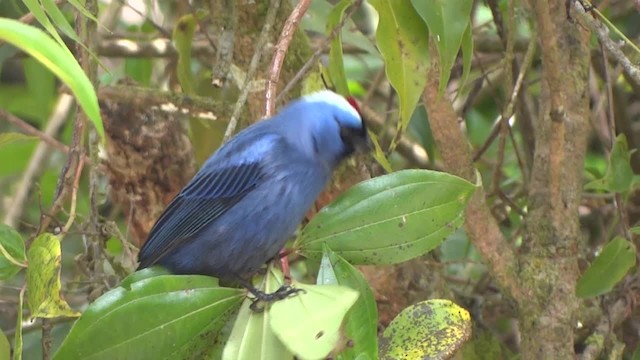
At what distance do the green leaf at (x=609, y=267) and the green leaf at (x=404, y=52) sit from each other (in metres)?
0.45

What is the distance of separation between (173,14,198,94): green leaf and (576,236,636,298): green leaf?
973 mm

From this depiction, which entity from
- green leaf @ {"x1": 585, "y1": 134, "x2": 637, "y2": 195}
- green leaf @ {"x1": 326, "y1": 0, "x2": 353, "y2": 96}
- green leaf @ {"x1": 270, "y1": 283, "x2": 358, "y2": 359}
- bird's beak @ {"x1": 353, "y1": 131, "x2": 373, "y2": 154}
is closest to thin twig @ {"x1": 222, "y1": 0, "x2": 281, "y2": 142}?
green leaf @ {"x1": 326, "y1": 0, "x2": 353, "y2": 96}

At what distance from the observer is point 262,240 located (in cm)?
172

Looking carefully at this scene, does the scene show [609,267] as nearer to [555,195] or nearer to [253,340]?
[555,195]

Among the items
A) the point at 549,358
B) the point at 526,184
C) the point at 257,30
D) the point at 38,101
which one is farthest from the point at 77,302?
the point at 549,358

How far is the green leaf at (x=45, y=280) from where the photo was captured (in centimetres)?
134

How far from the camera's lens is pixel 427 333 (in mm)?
1346

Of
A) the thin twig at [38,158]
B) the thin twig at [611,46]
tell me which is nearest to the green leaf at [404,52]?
the thin twig at [611,46]

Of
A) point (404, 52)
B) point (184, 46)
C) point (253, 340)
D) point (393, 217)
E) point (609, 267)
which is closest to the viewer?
point (253, 340)

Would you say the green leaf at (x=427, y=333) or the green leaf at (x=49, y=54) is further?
the green leaf at (x=427, y=333)

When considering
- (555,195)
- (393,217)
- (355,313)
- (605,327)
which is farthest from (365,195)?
(605,327)

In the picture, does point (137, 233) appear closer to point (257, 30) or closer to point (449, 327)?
point (257, 30)

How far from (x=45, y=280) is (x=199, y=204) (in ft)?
1.41

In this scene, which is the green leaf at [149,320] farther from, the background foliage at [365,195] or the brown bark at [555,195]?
the brown bark at [555,195]
